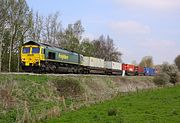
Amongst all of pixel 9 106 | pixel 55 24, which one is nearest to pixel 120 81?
pixel 55 24

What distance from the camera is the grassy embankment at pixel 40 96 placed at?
2157 centimetres

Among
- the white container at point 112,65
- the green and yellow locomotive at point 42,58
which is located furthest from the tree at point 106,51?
the green and yellow locomotive at point 42,58

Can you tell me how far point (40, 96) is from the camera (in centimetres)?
3011

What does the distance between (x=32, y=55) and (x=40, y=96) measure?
10.8m

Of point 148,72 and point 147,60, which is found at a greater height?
point 147,60

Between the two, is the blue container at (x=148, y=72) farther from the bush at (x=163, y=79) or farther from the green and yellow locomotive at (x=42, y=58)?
the green and yellow locomotive at (x=42, y=58)

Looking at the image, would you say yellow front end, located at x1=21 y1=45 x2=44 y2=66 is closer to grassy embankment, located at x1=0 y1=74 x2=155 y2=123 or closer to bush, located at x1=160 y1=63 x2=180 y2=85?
grassy embankment, located at x1=0 y1=74 x2=155 y2=123

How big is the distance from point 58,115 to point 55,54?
77.5 ft

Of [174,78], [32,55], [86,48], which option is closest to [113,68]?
[174,78]

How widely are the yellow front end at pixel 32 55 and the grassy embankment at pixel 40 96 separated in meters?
3.47

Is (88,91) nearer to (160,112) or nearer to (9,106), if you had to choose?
(9,106)

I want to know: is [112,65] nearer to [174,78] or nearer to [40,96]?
[174,78]

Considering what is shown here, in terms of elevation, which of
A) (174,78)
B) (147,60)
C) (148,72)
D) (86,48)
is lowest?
(174,78)

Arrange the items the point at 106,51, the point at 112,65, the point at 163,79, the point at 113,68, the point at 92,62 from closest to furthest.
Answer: the point at 163,79 < the point at 92,62 < the point at 112,65 < the point at 113,68 < the point at 106,51
